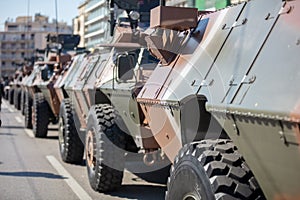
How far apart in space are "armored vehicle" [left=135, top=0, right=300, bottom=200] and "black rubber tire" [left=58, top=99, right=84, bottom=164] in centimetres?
442

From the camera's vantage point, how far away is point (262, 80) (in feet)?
11.8

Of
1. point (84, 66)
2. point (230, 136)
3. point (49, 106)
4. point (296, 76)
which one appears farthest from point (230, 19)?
point (49, 106)

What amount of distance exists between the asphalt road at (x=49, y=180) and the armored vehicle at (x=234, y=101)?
239cm

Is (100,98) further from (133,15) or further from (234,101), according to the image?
(234,101)

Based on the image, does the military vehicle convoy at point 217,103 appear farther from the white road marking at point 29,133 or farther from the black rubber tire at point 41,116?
the white road marking at point 29,133

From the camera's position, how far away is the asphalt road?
7.26 m

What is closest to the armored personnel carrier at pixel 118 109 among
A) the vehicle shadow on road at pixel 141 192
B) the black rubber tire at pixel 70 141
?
the vehicle shadow on road at pixel 141 192

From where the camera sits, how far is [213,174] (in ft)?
12.4

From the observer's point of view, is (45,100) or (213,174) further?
(45,100)

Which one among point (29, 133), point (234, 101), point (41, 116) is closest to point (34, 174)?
point (41, 116)

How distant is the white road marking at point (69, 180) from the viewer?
23.7 ft

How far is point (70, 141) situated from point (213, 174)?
594 cm

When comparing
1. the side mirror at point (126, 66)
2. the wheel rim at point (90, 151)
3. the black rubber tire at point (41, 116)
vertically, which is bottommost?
the black rubber tire at point (41, 116)

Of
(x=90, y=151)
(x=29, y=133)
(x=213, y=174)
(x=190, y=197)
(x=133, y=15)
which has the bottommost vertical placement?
(x=29, y=133)
